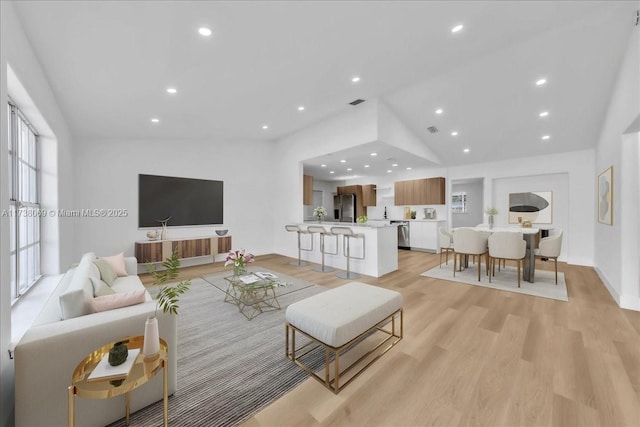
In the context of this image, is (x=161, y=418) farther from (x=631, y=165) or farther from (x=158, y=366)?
(x=631, y=165)

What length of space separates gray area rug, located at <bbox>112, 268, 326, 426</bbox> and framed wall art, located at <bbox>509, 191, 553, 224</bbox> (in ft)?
21.9

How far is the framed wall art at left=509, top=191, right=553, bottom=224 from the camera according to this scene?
6.03 metres

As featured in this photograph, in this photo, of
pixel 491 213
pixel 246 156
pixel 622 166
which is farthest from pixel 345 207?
pixel 622 166

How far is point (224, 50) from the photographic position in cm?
255

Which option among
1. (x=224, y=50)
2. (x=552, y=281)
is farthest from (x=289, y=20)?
(x=552, y=281)

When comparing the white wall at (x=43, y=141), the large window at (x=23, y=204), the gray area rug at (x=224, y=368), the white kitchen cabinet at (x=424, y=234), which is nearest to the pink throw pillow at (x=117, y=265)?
the white wall at (x=43, y=141)

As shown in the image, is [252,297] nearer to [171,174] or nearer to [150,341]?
[150,341]

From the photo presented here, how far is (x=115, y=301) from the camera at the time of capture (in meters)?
1.67

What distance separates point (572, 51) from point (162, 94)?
5.50 m

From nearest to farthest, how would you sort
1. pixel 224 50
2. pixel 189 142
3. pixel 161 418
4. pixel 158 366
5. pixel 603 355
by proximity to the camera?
pixel 158 366, pixel 161 418, pixel 603 355, pixel 224 50, pixel 189 142

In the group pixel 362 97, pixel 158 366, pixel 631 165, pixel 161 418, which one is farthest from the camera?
pixel 362 97

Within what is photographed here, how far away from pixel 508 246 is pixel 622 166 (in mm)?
1677

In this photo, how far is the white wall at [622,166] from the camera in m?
2.69

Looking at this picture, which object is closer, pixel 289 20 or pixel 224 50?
pixel 289 20
